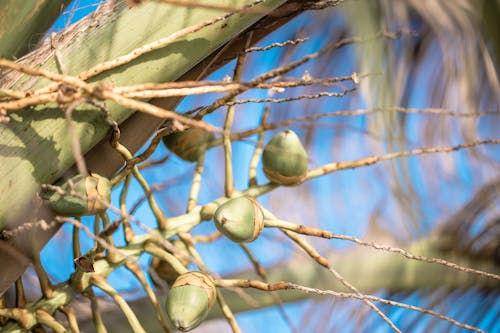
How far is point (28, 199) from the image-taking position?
595 mm

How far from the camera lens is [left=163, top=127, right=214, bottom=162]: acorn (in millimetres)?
790

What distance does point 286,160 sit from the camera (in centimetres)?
72

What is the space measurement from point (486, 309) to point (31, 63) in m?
0.98

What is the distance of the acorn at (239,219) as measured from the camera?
631 millimetres

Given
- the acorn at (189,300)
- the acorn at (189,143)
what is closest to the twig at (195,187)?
the acorn at (189,143)

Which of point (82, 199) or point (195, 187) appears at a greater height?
point (82, 199)

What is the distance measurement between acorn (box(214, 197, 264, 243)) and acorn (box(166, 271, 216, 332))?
0.05 meters

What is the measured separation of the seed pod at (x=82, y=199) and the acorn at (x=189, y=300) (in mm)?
101

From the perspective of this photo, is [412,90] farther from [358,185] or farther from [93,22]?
[93,22]

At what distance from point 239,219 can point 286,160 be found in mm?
114

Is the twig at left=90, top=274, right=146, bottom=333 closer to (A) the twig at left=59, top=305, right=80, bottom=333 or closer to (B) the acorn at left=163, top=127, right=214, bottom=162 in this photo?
(A) the twig at left=59, top=305, right=80, bottom=333

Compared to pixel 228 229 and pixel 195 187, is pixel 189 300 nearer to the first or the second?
pixel 228 229

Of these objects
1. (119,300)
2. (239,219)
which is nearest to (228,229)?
(239,219)

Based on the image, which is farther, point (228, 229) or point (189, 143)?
point (189, 143)
